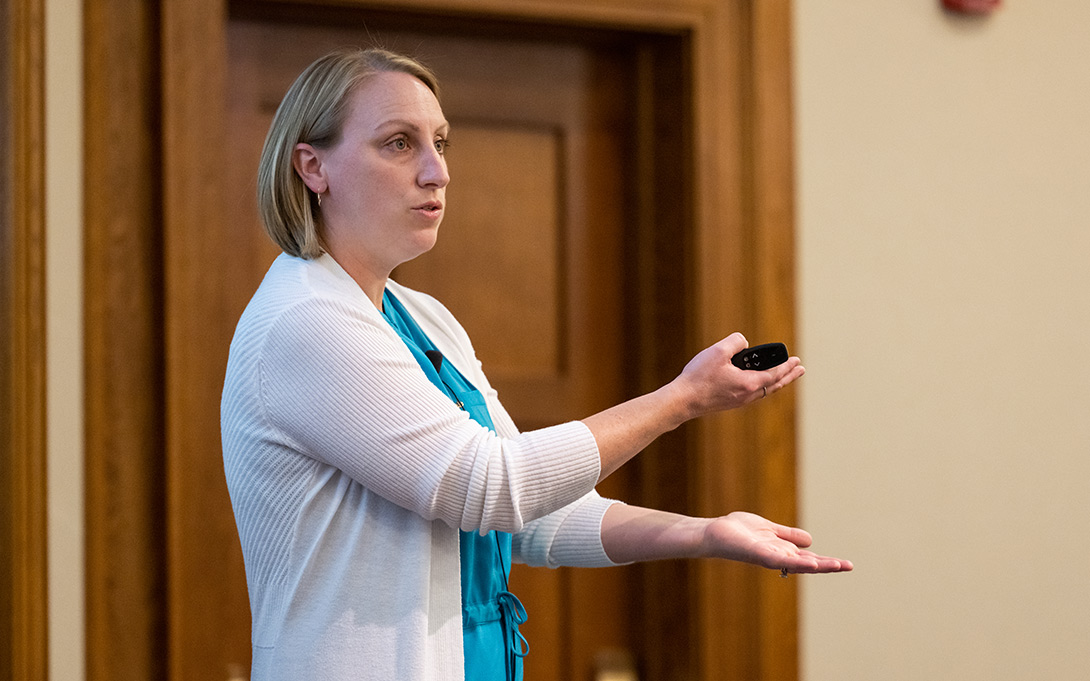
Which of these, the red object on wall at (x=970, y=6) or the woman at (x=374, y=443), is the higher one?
the red object on wall at (x=970, y=6)

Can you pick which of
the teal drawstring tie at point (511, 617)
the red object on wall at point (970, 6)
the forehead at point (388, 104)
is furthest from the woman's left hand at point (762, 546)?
the red object on wall at point (970, 6)

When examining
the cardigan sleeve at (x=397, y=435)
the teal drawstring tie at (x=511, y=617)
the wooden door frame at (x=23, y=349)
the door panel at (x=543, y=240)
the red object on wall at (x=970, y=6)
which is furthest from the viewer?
the red object on wall at (x=970, y=6)

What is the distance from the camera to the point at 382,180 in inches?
53.4

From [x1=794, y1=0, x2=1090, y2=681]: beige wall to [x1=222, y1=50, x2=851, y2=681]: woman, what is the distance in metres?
1.29

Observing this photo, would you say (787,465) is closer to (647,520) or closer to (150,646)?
(647,520)

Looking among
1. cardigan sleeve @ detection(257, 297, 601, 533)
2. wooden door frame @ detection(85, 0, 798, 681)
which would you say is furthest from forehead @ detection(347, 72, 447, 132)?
wooden door frame @ detection(85, 0, 798, 681)

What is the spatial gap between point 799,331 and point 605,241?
0.48 metres

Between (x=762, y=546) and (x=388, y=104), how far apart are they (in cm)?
66

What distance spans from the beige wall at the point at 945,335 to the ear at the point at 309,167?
143cm

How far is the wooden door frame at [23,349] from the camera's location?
2.02m

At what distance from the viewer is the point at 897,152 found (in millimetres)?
2613

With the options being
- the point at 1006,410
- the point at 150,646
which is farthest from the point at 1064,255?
the point at 150,646

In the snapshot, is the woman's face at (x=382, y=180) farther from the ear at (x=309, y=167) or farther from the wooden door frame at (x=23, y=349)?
the wooden door frame at (x=23, y=349)

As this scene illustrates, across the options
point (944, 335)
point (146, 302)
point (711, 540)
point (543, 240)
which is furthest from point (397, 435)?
point (944, 335)
